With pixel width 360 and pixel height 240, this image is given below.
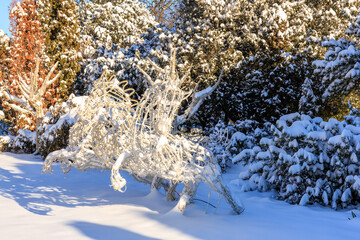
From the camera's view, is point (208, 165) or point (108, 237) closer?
point (108, 237)

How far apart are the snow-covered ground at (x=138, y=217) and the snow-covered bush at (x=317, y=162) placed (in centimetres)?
30

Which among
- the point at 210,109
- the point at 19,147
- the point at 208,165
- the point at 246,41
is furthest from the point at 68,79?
the point at 208,165

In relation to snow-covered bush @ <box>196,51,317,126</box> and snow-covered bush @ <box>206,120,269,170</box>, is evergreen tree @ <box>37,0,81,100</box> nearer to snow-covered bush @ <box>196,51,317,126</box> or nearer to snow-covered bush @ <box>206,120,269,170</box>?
snow-covered bush @ <box>196,51,317,126</box>

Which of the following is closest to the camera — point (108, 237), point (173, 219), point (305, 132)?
point (108, 237)

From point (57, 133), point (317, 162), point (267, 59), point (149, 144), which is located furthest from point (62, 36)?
point (317, 162)

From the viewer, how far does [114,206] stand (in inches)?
179

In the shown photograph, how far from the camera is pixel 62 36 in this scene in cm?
1297

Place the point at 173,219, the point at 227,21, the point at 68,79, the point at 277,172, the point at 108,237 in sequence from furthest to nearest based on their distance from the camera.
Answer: the point at 68,79
the point at 227,21
the point at 277,172
the point at 173,219
the point at 108,237

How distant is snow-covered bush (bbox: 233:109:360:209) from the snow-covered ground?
0.30 m

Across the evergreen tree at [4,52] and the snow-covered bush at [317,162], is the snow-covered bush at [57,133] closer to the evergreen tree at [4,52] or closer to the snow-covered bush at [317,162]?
the evergreen tree at [4,52]

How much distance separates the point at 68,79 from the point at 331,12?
35.1ft

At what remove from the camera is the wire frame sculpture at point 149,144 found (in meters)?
3.87

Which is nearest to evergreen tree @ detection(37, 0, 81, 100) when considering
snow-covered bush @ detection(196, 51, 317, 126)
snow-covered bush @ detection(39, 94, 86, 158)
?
snow-covered bush @ detection(39, 94, 86, 158)

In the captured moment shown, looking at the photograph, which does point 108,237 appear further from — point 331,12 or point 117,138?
point 331,12
